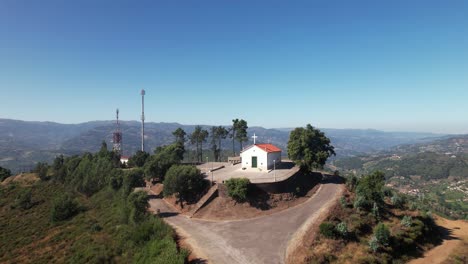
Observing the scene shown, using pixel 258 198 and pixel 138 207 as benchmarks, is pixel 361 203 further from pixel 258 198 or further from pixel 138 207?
pixel 138 207

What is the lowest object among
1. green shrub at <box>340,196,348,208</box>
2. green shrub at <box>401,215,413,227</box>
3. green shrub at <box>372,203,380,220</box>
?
green shrub at <box>401,215,413,227</box>

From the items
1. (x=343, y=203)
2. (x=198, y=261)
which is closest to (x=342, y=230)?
(x=343, y=203)

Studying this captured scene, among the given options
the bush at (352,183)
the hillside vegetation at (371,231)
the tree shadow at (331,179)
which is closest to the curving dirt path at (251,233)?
the hillside vegetation at (371,231)

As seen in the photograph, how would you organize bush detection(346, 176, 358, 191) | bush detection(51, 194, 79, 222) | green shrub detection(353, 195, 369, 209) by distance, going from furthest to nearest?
bush detection(51, 194, 79, 222) → bush detection(346, 176, 358, 191) → green shrub detection(353, 195, 369, 209)

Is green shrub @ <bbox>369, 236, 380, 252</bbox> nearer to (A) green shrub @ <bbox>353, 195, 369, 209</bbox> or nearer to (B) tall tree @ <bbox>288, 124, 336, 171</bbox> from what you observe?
(A) green shrub @ <bbox>353, 195, 369, 209</bbox>

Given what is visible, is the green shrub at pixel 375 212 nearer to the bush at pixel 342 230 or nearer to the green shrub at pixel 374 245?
the green shrub at pixel 374 245

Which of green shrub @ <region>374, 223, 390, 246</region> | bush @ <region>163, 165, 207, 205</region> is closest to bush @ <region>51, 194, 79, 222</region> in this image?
bush @ <region>163, 165, 207, 205</region>

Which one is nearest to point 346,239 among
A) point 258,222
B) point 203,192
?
point 258,222
